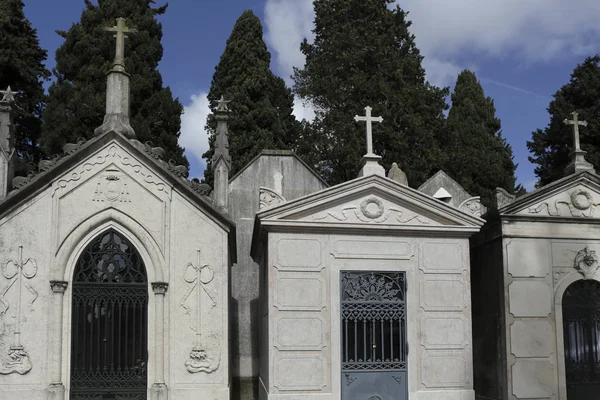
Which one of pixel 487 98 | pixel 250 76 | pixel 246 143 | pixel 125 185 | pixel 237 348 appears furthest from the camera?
pixel 487 98

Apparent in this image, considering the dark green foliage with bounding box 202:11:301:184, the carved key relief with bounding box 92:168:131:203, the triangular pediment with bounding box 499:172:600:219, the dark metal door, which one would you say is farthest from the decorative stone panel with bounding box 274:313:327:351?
the dark green foliage with bounding box 202:11:301:184

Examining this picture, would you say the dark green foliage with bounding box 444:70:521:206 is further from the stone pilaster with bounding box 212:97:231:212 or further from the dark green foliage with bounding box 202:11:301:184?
the stone pilaster with bounding box 212:97:231:212

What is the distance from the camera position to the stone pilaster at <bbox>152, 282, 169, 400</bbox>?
36.4 feet

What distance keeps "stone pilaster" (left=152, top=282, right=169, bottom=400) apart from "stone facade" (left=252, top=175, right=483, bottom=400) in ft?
5.34

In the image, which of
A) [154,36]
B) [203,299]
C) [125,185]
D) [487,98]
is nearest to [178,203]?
[125,185]

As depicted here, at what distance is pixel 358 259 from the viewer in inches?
450

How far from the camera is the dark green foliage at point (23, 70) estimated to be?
22.8 meters

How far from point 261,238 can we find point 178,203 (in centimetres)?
148

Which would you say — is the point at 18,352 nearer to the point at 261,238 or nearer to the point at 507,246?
the point at 261,238

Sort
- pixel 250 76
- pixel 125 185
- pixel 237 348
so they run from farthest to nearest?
1. pixel 250 76
2. pixel 237 348
3. pixel 125 185

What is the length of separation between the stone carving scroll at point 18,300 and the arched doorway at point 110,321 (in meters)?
0.65

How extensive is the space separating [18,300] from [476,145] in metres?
22.5

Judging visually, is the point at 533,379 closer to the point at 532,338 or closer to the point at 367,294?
the point at 532,338

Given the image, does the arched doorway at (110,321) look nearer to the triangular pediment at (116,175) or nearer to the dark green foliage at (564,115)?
the triangular pediment at (116,175)
